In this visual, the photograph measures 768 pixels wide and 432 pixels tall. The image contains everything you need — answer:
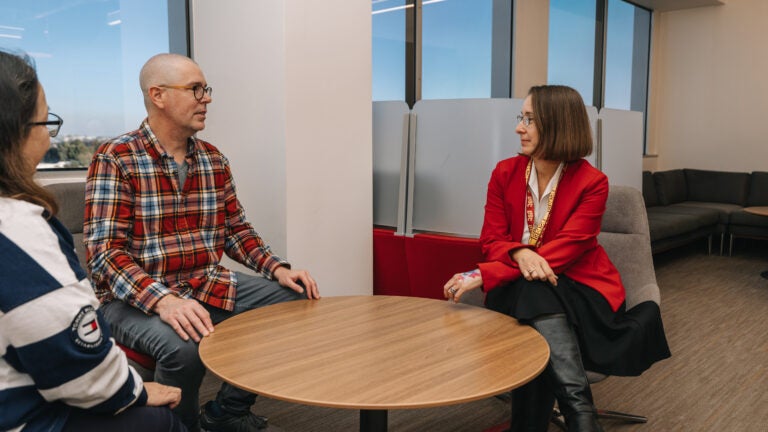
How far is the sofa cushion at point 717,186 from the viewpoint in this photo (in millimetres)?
7605

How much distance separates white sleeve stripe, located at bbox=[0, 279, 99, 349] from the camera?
3.54 ft

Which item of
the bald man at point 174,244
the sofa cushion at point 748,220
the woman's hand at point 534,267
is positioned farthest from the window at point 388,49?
the sofa cushion at point 748,220

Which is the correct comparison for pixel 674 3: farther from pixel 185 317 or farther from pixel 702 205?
pixel 185 317

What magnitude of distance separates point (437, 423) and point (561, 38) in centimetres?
520

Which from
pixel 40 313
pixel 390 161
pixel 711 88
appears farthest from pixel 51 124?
pixel 711 88

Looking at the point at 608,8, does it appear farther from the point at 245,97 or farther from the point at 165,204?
the point at 165,204

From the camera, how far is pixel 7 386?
1139 mm

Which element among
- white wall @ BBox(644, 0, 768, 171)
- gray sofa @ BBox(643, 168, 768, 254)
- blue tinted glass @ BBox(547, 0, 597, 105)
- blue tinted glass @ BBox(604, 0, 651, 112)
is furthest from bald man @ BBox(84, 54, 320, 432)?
white wall @ BBox(644, 0, 768, 171)

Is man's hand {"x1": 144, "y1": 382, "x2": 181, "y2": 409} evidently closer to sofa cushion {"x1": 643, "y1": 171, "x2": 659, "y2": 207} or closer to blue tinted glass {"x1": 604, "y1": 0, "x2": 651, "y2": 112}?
sofa cushion {"x1": 643, "y1": 171, "x2": 659, "y2": 207}

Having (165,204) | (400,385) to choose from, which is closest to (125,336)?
(165,204)

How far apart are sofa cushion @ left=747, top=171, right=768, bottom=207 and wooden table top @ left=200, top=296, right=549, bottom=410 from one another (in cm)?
668

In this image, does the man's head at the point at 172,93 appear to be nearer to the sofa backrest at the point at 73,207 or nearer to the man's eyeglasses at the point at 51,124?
the sofa backrest at the point at 73,207

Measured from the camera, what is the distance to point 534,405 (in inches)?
85.9

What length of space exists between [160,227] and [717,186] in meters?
7.34
